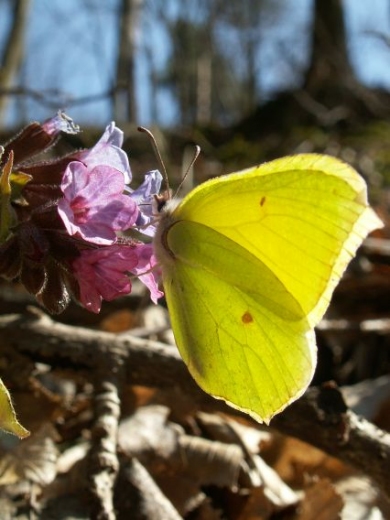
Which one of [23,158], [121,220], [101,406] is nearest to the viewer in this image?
[121,220]

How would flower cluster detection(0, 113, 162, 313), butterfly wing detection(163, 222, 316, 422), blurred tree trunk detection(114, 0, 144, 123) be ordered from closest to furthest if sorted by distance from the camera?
flower cluster detection(0, 113, 162, 313)
butterfly wing detection(163, 222, 316, 422)
blurred tree trunk detection(114, 0, 144, 123)

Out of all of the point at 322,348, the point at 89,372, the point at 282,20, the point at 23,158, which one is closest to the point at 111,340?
the point at 89,372

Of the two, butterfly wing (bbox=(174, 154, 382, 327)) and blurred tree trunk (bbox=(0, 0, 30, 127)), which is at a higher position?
butterfly wing (bbox=(174, 154, 382, 327))

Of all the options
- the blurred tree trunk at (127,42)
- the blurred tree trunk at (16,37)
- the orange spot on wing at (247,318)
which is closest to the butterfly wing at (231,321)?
the orange spot on wing at (247,318)

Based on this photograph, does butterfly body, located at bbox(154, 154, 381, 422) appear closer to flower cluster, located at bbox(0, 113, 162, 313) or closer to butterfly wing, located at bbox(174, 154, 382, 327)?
butterfly wing, located at bbox(174, 154, 382, 327)

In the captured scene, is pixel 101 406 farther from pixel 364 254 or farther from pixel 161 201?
pixel 364 254

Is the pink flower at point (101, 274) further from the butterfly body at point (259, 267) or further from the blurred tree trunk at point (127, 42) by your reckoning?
the blurred tree trunk at point (127, 42)

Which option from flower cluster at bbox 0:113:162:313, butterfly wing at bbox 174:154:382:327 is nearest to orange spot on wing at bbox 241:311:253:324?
butterfly wing at bbox 174:154:382:327

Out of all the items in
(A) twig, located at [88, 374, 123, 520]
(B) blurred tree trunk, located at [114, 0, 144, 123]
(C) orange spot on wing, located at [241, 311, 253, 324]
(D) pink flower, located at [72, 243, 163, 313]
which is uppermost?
(D) pink flower, located at [72, 243, 163, 313]
